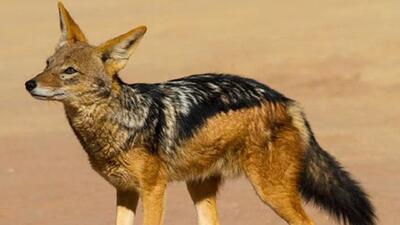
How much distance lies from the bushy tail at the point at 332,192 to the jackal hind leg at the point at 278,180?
126mm

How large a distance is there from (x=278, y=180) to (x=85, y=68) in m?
1.60

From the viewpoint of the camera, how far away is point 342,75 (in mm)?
17625

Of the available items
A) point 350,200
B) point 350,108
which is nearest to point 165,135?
point 350,200

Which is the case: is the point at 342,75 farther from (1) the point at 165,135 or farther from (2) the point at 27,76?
(1) the point at 165,135

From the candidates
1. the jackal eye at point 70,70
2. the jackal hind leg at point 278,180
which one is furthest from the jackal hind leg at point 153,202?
the jackal eye at point 70,70

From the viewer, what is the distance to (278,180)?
8836mm

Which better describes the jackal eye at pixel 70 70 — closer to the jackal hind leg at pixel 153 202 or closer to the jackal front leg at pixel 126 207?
the jackal hind leg at pixel 153 202

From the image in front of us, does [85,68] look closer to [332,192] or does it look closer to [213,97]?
[213,97]

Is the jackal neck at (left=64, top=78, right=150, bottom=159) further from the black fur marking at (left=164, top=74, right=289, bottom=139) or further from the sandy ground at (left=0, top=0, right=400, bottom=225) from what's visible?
the sandy ground at (left=0, top=0, right=400, bottom=225)

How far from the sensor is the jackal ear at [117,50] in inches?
327

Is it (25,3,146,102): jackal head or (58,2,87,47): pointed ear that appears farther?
(58,2,87,47): pointed ear

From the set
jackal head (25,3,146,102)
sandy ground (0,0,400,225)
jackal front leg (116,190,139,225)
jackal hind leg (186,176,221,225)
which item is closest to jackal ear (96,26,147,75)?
jackal head (25,3,146,102)

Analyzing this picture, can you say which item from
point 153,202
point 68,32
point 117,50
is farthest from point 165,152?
point 68,32

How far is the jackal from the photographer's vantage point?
831 centimetres
